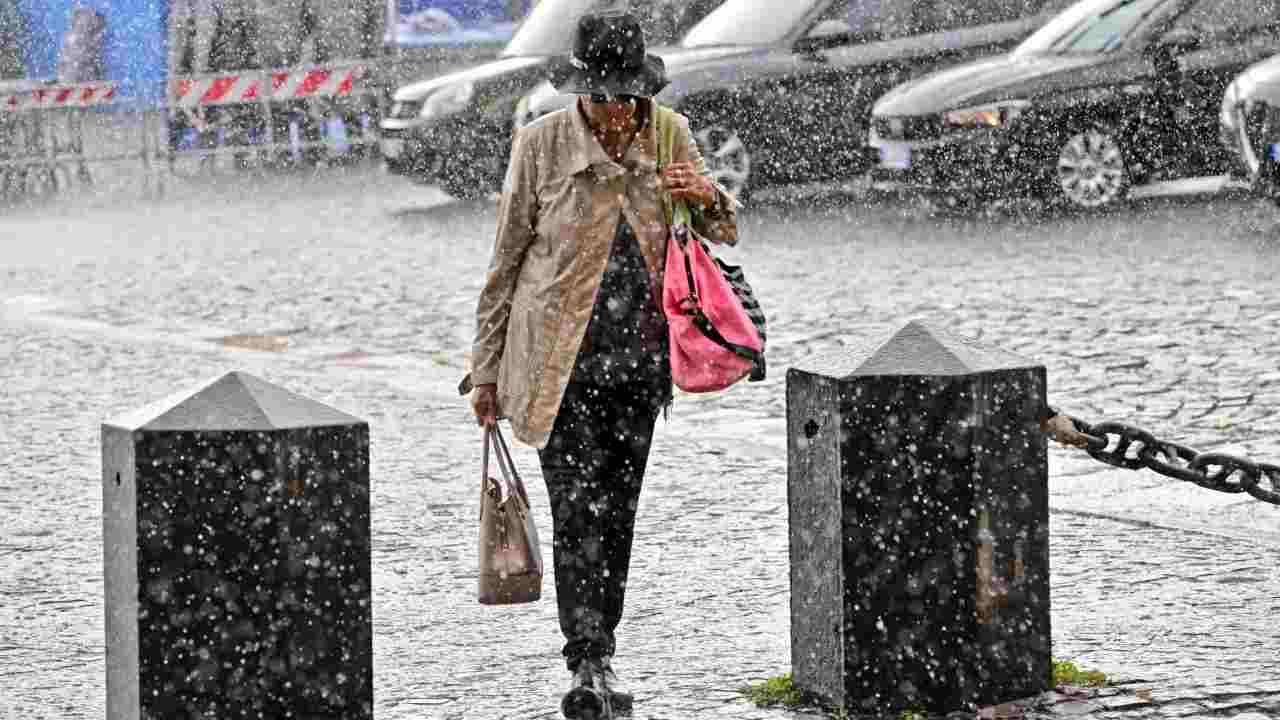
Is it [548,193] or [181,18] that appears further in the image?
[181,18]

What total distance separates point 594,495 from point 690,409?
475 cm

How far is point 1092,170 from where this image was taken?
706 inches

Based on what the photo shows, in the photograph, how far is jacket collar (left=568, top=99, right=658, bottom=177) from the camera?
5.75 meters

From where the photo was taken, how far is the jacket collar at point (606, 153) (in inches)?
226

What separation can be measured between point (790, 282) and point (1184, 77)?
4.43 meters

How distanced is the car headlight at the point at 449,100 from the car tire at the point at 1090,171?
4815 mm

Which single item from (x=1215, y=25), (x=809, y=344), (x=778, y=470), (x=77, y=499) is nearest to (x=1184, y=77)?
(x=1215, y=25)

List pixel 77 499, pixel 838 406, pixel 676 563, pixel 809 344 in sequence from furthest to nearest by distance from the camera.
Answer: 1. pixel 809 344
2. pixel 77 499
3. pixel 676 563
4. pixel 838 406

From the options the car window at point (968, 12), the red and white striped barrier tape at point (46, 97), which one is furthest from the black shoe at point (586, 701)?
the red and white striped barrier tape at point (46, 97)

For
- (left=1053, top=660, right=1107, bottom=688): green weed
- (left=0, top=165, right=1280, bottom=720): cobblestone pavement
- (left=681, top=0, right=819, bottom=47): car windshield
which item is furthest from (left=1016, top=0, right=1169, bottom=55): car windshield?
(left=1053, top=660, right=1107, bottom=688): green weed

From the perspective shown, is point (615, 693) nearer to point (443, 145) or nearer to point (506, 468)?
point (506, 468)

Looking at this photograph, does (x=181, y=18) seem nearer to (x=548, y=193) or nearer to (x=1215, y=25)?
(x=1215, y=25)

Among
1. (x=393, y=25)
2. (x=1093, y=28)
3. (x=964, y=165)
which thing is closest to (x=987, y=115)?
(x=964, y=165)

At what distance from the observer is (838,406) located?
5488 mm
